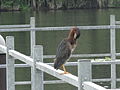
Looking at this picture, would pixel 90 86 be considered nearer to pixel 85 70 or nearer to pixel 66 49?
pixel 85 70

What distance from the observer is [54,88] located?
15359 mm

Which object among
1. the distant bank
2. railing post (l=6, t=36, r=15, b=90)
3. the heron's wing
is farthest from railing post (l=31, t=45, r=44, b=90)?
the distant bank

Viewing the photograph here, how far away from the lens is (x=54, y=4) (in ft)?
388

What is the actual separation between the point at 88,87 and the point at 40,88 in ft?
3.09

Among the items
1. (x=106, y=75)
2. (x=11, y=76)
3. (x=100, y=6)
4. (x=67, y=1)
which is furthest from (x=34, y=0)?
(x=11, y=76)

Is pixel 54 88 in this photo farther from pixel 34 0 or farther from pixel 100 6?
pixel 100 6

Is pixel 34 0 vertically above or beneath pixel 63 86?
beneath

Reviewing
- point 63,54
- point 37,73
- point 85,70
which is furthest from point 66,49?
point 85,70

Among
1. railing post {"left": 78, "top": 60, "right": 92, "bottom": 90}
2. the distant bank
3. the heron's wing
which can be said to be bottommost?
the distant bank

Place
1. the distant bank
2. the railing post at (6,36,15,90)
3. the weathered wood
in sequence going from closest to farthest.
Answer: the weathered wood → the railing post at (6,36,15,90) → the distant bank

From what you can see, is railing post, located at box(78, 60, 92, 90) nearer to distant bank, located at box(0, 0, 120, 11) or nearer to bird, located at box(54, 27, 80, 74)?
bird, located at box(54, 27, 80, 74)

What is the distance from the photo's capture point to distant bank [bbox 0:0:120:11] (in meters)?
113

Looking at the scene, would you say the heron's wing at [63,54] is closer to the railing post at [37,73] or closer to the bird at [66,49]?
the bird at [66,49]

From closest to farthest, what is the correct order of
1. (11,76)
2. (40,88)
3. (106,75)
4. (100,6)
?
(40,88) → (11,76) → (106,75) → (100,6)
